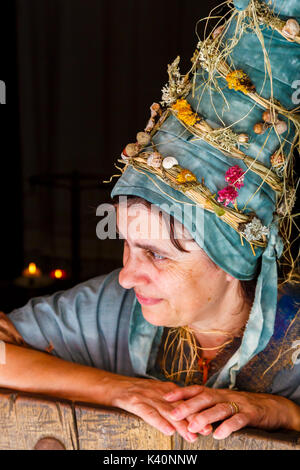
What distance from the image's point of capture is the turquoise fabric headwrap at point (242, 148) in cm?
135

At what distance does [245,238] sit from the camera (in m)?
1.41

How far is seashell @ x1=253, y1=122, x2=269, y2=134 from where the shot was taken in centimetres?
135

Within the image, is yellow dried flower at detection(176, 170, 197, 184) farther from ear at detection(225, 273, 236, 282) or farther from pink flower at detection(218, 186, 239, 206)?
ear at detection(225, 273, 236, 282)

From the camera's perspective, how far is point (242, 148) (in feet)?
4.51

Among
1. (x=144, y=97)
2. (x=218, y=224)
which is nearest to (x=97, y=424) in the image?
(x=218, y=224)

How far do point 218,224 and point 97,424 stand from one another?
21.3 inches

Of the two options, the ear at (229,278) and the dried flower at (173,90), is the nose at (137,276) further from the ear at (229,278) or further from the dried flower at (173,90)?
the dried flower at (173,90)

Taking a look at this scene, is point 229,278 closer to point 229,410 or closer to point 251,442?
point 229,410

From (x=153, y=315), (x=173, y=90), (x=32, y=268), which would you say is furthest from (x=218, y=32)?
(x=32, y=268)

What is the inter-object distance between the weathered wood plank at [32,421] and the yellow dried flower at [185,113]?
0.70m

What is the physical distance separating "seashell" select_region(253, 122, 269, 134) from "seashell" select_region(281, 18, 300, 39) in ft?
0.66

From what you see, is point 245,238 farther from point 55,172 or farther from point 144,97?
point 55,172

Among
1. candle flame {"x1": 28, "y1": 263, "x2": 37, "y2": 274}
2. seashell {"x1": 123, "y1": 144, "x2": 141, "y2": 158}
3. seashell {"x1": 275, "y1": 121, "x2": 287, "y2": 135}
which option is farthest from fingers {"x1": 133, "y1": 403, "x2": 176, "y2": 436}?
candle flame {"x1": 28, "y1": 263, "x2": 37, "y2": 274}

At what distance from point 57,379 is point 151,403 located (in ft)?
0.99
